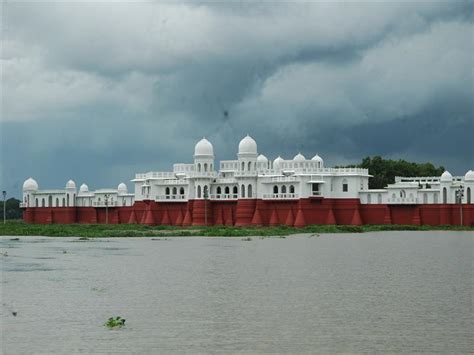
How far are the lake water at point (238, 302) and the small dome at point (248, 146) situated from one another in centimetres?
3868

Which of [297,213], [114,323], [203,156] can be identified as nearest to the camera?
[114,323]

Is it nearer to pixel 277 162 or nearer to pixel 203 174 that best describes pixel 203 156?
pixel 203 174

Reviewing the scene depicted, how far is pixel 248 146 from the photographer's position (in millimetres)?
81562

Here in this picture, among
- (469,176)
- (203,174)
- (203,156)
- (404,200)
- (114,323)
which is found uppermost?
(203,156)

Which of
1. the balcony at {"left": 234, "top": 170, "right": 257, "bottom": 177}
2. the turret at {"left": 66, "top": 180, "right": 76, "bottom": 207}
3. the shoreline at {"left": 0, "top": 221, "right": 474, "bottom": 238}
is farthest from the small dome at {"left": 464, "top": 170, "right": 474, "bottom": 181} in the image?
the turret at {"left": 66, "top": 180, "right": 76, "bottom": 207}

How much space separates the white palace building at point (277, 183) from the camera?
254 feet

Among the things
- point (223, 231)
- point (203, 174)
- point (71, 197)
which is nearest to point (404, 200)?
point (223, 231)

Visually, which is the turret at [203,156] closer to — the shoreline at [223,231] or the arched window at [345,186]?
the shoreline at [223,231]

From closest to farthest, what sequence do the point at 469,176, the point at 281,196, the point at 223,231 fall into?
the point at 223,231 → the point at 469,176 → the point at 281,196

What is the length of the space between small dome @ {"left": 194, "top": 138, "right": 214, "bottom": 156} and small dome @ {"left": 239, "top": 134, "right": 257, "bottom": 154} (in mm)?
4404

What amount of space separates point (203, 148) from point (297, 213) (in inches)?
505

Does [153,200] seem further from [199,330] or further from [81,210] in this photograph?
[199,330]

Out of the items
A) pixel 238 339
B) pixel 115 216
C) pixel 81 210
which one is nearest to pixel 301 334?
pixel 238 339

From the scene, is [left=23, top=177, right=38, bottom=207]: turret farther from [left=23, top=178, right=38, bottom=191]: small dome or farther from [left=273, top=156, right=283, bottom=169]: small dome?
[left=273, top=156, right=283, bottom=169]: small dome
